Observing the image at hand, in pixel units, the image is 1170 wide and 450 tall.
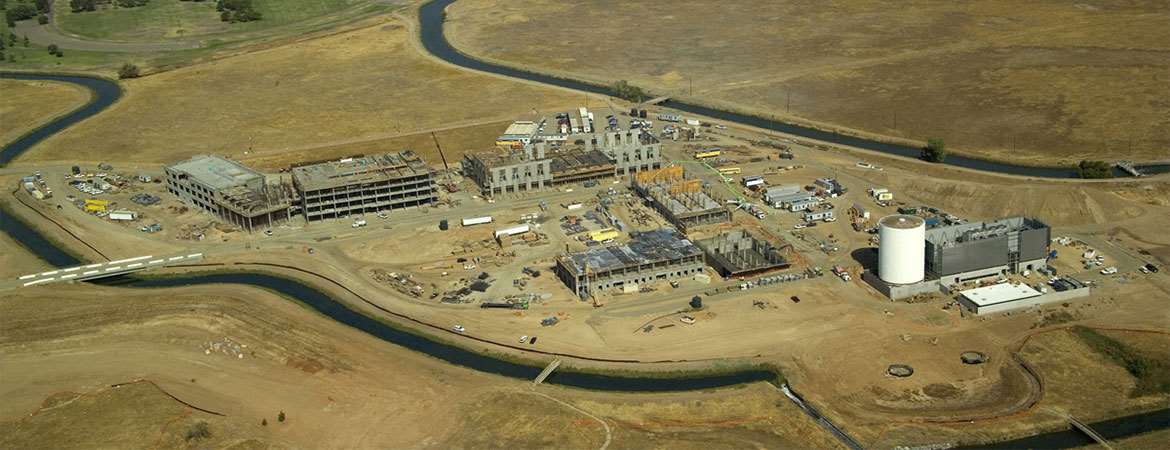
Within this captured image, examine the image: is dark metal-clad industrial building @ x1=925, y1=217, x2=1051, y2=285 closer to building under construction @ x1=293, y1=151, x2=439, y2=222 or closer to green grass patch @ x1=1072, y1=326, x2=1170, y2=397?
green grass patch @ x1=1072, y1=326, x2=1170, y2=397

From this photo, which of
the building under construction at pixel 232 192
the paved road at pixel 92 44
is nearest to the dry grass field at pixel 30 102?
the paved road at pixel 92 44

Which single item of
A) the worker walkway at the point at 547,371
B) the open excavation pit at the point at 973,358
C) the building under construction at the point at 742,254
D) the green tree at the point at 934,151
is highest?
the green tree at the point at 934,151

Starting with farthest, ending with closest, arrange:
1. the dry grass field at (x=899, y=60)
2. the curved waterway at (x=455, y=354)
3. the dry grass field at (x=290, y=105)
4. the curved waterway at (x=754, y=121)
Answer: the dry grass field at (x=290, y=105)
the dry grass field at (x=899, y=60)
the curved waterway at (x=754, y=121)
the curved waterway at (x=455, y=354)

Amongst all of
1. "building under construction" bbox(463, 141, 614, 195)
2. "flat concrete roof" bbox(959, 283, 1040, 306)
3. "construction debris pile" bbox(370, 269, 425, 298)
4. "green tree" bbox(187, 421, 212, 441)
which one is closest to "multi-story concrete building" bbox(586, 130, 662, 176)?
"building under construction" bbox(463, 141, 614, 195)

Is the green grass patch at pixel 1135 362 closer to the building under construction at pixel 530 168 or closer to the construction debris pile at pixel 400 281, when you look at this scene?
the construction debris pile at pixel 400 281

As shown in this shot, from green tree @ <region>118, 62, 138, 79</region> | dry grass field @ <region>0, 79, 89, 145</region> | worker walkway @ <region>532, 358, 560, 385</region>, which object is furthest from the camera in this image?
green tree @ <region>118, 62, 138, 79</region>

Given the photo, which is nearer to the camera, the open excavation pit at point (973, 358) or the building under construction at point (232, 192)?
the open excavation pit at point (973, 358)

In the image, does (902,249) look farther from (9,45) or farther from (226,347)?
(9,45)
